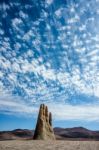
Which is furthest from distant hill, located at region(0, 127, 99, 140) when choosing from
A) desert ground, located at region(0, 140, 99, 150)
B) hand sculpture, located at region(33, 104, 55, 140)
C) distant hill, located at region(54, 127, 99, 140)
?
desert ground, located at region(0, 140, 99, 150)

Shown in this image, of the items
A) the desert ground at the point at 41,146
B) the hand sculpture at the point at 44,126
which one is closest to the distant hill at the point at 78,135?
the hand sculpture at the point at 44,126

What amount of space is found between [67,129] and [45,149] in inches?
6036

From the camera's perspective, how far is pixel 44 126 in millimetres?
47406

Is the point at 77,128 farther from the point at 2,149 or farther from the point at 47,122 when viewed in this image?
the point at 2,149

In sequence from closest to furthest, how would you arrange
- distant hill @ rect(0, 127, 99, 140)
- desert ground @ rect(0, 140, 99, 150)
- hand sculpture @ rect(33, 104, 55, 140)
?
desert ground @ rect(0, 140, 99, 150) < hand sculpture @ rect(33, 104, 55, 140) < distant hill @ rect(0, 127, 99, 140)

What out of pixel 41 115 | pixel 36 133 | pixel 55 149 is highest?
pixel 41 115

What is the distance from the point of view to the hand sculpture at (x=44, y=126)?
152ft

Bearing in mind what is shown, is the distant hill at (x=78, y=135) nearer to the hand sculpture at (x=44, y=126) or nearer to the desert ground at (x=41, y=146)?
the hand sculpture at (x=44, y=126)

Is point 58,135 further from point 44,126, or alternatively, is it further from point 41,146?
point 41,146

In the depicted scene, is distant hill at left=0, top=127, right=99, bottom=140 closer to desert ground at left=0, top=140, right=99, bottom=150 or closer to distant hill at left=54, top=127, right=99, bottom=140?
distant hill at left=54, top=127, right=99, bottom=140

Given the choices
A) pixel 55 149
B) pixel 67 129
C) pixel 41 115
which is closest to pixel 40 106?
pixel 41 115

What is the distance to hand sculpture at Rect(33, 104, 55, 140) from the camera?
46178mm

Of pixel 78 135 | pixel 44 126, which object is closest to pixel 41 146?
pixel 44 126

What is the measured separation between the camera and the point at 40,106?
50.8 m
